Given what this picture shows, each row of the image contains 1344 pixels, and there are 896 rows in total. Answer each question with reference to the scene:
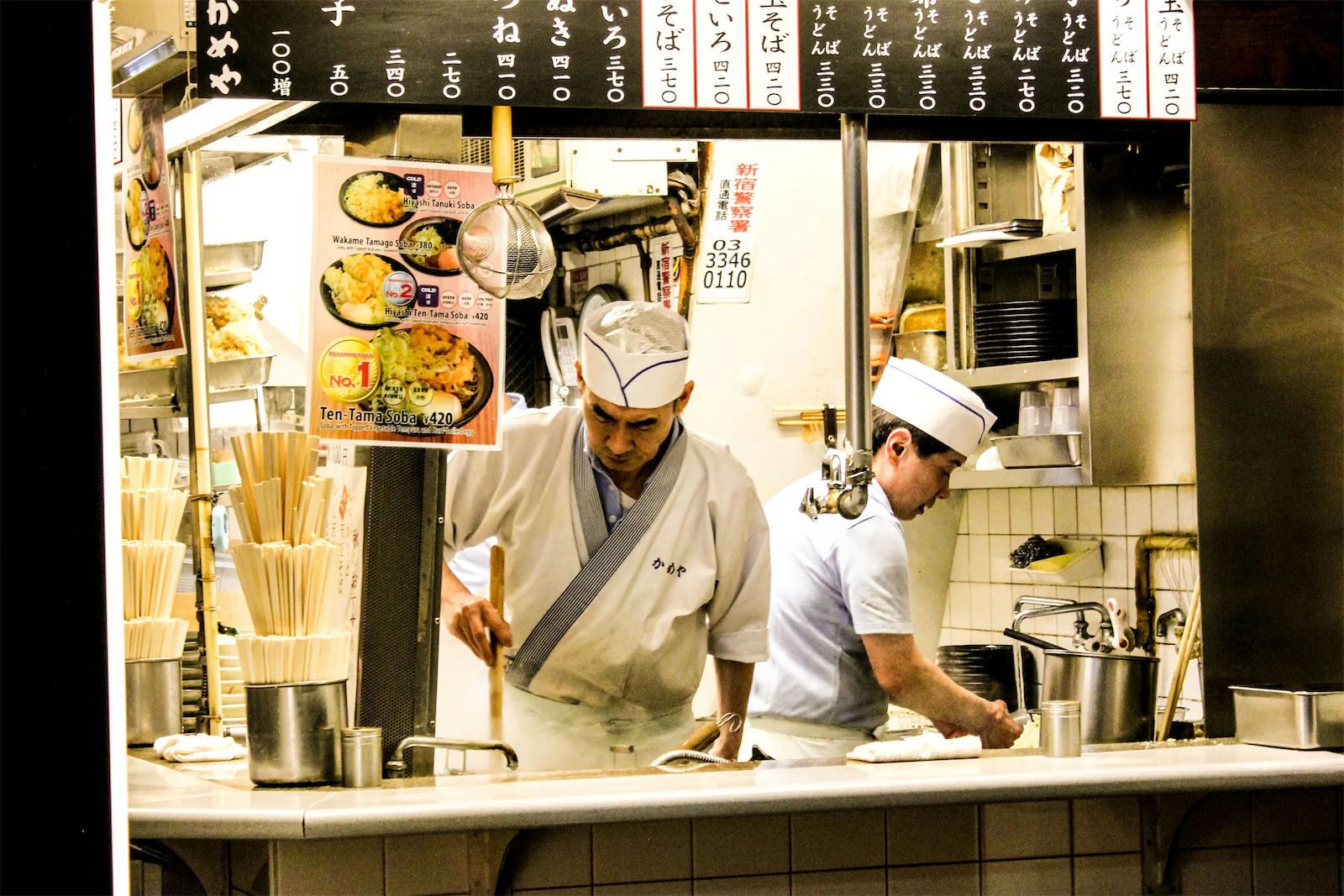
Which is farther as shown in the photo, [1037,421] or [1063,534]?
[1063,534]

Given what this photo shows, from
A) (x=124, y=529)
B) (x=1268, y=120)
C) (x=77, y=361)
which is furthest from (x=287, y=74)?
(x=1268, y=120)

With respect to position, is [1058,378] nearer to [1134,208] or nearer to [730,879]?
[1134,208]

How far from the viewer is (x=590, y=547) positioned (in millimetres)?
3270

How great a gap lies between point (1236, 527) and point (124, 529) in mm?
2403

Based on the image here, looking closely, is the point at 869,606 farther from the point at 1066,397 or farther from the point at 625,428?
the point at 1066,397

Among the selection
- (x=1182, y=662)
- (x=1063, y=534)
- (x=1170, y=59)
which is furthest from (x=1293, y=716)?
(x=1063, y=534)

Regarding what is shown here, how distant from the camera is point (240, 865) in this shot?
2266 mm

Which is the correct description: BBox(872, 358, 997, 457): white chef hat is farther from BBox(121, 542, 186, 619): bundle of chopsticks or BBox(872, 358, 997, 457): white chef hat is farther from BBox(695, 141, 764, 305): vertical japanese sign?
BBox(121, 542, 186, 619): bundle of chopsticks

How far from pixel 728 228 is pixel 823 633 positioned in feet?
5.89

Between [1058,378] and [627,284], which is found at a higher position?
[627,284]

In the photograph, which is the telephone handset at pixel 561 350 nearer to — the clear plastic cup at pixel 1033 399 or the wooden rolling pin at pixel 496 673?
the clear plastic cup at pixel 1033 399

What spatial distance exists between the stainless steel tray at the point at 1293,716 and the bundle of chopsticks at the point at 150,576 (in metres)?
2.22

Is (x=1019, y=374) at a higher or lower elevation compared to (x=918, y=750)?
higher

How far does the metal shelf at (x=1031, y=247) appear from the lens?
13.0ft
